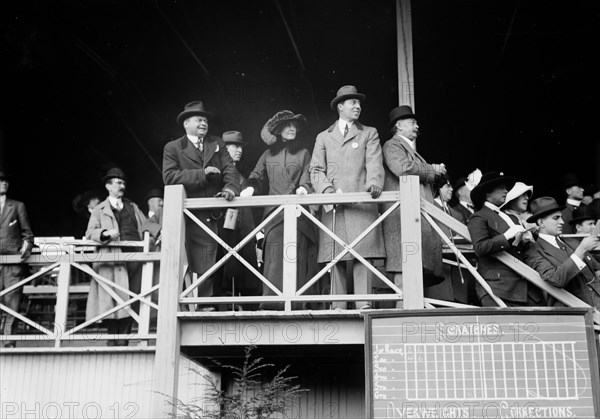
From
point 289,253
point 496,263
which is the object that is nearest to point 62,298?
point 289,253

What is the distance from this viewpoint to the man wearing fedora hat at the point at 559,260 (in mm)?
6895

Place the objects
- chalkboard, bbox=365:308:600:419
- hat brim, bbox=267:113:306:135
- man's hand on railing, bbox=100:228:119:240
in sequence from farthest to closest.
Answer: man's hand on railing, bbox=100:228:119:240 → hat brim, bbox=267:113:306:135 → chalkboard, bbox=365:308:600:419

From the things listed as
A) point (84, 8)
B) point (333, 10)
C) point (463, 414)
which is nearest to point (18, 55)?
point (84, 8)

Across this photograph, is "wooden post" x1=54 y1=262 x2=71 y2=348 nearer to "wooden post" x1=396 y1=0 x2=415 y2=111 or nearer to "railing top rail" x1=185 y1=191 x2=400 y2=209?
"railing top rail" x1=185 y1=191 x2=400 y2=209

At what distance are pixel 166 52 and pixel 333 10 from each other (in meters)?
2.88

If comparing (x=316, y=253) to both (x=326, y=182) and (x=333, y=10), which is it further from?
(x=333, y=10)

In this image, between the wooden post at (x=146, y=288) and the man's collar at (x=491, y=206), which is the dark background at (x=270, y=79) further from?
the man's collar at (x=491, y=206)

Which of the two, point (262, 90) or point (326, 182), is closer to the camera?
point (326, 182)

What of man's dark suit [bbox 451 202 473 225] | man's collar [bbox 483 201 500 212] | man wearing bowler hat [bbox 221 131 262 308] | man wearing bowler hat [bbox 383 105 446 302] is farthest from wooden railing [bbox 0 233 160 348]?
man's collar [bbox 483 201 500 212]

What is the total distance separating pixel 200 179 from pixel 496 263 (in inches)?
114

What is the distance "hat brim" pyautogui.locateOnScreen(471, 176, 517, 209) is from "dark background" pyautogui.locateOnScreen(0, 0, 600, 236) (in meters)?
4.41

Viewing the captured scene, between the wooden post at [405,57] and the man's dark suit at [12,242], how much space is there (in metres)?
4.53

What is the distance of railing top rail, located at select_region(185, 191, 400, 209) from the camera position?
7273mm

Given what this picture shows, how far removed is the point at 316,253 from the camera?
25.5 ft
